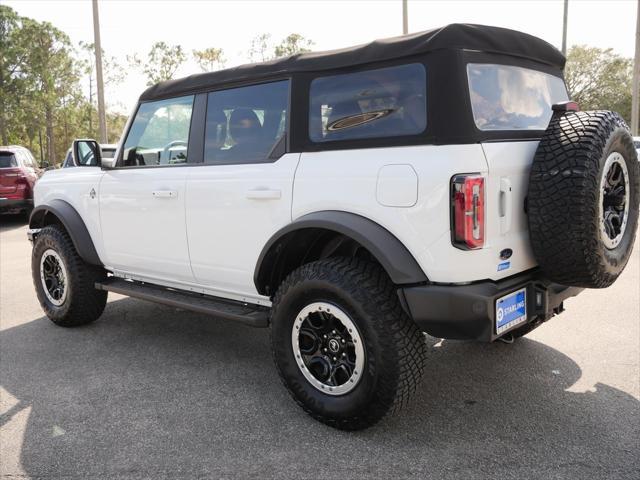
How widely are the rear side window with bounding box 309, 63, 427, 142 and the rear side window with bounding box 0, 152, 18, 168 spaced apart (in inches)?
462

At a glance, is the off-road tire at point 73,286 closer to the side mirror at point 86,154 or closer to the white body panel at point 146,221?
the white body panel at point 146,221

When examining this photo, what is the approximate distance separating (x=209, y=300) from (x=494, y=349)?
2082 millimetres

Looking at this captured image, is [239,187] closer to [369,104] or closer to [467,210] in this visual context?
[369,104]

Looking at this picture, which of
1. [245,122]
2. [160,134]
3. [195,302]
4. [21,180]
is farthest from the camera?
[21,180]

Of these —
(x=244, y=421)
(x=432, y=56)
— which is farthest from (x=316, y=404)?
(x=432, y=56)

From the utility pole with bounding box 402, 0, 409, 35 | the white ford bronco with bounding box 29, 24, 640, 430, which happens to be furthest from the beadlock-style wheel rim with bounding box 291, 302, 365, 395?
the utility pole with bounding box 402, 0, 409, 35

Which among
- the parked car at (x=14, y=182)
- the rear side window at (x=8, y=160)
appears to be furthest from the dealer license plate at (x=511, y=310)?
the rear side window at (x=8, y=160)

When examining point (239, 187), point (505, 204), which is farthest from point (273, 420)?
point (505, 204)

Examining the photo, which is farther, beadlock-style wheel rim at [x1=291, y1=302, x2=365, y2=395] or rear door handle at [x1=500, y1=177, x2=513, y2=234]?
beadlock-style wheel rim at [x1=291, y1=302, x2=365, y2=395]

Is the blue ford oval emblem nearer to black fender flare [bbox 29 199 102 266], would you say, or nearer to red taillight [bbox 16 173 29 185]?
black fender flare [bbox 29 199 102 266]

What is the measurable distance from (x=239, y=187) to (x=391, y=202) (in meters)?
1.10

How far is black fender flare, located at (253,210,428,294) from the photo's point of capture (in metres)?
2.71

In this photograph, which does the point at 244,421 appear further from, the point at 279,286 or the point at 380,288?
the point at 380,288

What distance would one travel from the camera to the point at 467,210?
2.57 metres
